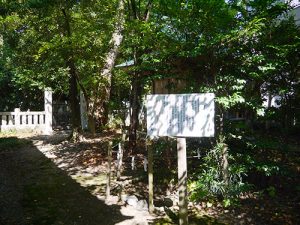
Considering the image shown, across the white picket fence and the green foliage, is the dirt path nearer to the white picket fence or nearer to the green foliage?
the green foliage

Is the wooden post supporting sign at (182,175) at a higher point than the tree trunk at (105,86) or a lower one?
lower

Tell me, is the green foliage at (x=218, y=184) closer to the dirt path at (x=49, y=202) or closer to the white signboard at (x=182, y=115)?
the dirt path at (x=49, y=202)

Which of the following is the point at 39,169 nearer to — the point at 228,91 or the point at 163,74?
the point at 163,74

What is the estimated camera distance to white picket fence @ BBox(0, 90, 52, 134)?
17.9 metres

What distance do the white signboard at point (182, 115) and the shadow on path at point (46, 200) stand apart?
6.84 ft

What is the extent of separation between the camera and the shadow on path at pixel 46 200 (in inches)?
243

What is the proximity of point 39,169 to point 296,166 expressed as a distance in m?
7.46

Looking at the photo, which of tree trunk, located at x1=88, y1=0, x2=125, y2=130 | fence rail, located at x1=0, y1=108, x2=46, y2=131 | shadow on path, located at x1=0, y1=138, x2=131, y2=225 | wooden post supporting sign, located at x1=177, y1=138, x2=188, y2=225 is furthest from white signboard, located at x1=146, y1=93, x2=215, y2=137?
fence rail, located at x1=0, y1=108, x2=46, y2=131

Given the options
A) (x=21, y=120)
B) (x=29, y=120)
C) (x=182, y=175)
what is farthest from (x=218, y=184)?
(x=21, y=120)

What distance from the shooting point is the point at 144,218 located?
618cm

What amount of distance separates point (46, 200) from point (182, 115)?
3930mm

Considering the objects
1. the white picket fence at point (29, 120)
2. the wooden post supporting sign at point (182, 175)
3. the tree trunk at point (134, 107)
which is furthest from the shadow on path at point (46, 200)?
the white picket fence at point (29, 120)

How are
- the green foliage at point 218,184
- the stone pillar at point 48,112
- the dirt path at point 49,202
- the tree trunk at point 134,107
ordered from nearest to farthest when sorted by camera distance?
the dirt path at point 49,202
the green foliage at point 218,184
the tree trunk at point 134,107
the stone pillar at point 48,112

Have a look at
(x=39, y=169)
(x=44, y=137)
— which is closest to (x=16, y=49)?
(x=44, y=137)
